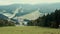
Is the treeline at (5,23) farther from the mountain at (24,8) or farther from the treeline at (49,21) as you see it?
the treeline at (49,21)

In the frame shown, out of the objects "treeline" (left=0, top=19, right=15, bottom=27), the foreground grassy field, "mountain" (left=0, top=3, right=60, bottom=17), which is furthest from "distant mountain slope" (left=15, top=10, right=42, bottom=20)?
"treeline" (left=0, top=19, right=15, bottom=27)

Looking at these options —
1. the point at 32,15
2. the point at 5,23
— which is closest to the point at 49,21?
the point at 32,15

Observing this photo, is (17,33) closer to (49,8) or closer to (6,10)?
(6,10)

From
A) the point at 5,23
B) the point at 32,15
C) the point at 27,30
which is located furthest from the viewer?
the point at 32,15

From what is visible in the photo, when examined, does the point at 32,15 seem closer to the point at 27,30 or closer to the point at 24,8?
the point at 24,8

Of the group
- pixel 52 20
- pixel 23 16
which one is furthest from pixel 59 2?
pixel 23 16

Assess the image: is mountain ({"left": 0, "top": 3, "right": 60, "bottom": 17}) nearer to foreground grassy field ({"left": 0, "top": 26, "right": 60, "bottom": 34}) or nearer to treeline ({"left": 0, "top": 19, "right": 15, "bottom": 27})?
treeline ({"left": 0, "top": 19, "right": 15, "bottom": 27})

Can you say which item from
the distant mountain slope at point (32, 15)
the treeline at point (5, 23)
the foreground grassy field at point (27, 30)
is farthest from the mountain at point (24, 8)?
the foreground grassy field at point (27, 30)

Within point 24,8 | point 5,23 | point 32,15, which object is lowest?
point 5,23

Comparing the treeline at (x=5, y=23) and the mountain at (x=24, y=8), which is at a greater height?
the mountain at (x=24, y=8)
